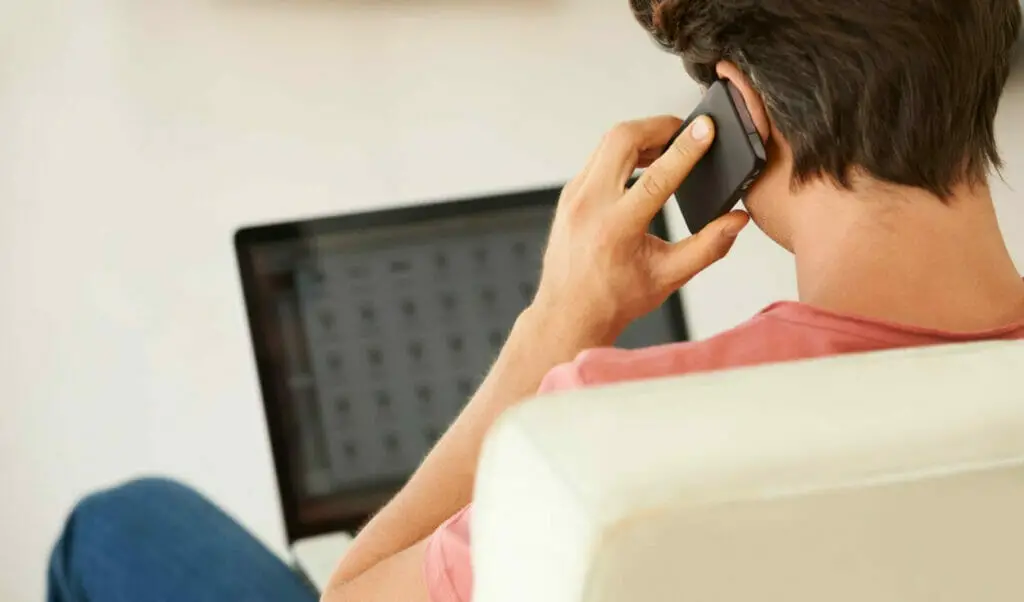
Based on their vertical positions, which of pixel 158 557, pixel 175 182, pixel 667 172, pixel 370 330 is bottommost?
pixel 158 557

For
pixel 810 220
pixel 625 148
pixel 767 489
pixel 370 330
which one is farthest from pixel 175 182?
pixel 767 489

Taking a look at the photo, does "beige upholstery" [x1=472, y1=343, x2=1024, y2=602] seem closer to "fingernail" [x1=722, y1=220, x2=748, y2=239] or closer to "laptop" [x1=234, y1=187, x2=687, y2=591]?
"fingernail" [x1=722, y1=220, x2=748, y2=239]

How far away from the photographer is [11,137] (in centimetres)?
146

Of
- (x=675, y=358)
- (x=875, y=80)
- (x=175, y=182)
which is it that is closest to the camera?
(x=675, y=358)

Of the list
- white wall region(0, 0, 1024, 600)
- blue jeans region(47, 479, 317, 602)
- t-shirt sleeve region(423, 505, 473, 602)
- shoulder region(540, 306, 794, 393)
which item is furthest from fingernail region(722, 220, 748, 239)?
white wall region(0, 0, 1024, 600)

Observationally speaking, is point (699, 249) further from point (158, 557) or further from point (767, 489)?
point (158, 557)

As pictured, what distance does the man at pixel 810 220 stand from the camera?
0.58 metres

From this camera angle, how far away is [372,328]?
1.19 meters

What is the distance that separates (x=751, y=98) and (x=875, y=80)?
0.08 meters

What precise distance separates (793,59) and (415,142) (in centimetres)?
102

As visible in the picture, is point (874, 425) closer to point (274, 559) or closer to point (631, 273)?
point (631, 273)

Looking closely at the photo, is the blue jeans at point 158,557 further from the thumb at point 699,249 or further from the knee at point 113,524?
the thumb at point 699,249

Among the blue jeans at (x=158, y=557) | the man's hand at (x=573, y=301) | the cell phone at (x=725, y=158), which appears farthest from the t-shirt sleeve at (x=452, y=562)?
the blue jeans at (x=158, y=557)

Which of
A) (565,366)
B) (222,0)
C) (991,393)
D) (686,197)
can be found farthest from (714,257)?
(222,0)
